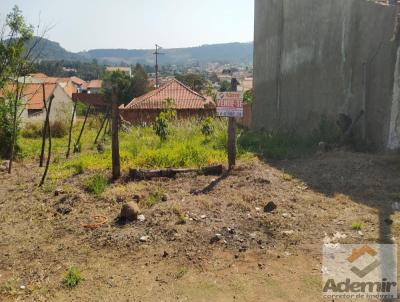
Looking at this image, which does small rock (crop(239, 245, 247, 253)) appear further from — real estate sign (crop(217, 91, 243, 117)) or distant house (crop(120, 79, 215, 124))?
distant house (crop(120, 79, 215, 124))

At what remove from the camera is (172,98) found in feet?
84.8

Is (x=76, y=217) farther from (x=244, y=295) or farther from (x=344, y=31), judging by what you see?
(x=344, y=31)

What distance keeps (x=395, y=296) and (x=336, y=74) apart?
7377mm

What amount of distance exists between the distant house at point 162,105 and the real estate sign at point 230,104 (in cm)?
1639

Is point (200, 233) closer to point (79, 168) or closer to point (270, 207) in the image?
point (270, 207)

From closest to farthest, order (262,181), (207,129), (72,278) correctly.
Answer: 1. (72,278)
2. (262,181)
3. (207,129)

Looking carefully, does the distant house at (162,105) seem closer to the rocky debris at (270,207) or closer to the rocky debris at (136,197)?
the rocky debris at (136,197)

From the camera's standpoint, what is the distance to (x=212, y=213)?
5430 millimetres

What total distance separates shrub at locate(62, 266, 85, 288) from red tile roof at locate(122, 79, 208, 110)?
21.2 m

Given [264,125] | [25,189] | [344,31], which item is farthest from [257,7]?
[25,189]

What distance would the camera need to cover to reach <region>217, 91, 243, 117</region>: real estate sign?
23.2 feet

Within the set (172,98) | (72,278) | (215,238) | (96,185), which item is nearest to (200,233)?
(215,238)

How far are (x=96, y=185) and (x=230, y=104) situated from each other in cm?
258

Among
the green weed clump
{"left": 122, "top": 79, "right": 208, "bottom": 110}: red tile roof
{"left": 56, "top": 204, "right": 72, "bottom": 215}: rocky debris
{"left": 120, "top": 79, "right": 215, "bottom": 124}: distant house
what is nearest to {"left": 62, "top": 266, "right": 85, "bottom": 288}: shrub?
{"left": 56, "top": 204, "right": 72, "bottom": 215}: rocky debris
